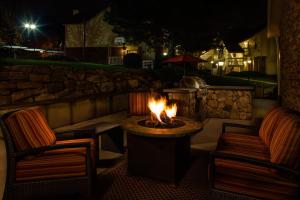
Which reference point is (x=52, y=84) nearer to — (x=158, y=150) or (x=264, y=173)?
(x=158, y=150)

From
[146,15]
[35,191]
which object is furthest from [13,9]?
[35,191]

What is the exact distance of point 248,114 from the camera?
8.40 meters

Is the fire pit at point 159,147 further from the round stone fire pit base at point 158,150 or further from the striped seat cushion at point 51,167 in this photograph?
the striped seat cushion at point 51,167

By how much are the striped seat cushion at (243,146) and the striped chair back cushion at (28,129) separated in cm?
240

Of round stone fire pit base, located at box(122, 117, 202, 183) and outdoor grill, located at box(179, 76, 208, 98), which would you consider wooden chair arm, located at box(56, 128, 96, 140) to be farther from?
outdoor grill, located at box(179, 76, 208, 98)

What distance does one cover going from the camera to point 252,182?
2.58 meters

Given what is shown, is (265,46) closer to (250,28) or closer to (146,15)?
(250,28)

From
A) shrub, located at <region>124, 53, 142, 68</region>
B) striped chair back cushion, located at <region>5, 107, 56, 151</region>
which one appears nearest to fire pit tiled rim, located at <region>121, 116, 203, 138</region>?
striped chair back cushion, located at <region>5, 107, 56, 151</region>

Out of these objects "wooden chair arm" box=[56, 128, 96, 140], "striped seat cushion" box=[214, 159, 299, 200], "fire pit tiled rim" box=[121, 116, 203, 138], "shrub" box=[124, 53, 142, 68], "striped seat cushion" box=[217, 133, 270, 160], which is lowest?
"striped seat cushion" box=[214, 159, 299, 200]

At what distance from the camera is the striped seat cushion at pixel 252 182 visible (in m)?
2.44

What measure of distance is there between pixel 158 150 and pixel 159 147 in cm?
5

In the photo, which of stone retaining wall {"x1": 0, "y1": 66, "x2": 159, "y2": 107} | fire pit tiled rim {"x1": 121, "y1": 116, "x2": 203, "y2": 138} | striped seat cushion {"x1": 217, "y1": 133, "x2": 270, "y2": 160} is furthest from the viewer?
stone retaining wall {"x1": 0, "y1": 66, "x2": 159, "y2": 107}

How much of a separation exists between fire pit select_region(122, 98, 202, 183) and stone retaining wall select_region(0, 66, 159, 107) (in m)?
3.70

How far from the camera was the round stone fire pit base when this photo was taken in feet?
11.6
